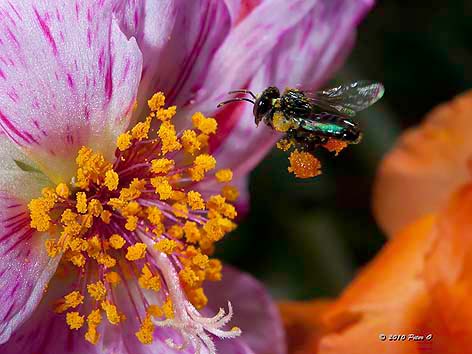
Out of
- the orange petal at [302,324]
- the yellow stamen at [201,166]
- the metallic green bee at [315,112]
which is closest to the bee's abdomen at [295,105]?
the metallic green bee at [315,112]

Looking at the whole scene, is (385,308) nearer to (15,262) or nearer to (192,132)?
(192,132)

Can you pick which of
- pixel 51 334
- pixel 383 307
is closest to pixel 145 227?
pixel 51 334

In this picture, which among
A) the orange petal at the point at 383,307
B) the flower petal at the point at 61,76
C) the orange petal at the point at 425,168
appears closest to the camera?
the flower petal at the point at 61,76

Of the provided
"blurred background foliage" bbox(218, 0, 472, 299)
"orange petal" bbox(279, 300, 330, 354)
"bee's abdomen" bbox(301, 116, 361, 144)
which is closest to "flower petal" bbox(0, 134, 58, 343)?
"bee's abdomen" bbox(301, 116, 361, 144)

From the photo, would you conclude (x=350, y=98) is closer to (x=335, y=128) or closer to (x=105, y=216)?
(x=335, y=128)

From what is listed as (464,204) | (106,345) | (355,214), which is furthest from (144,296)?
(355,214)

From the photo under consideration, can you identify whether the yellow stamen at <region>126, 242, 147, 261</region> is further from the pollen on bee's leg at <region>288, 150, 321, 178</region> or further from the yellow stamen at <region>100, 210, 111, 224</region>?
the pollen on bee's leg at <region>288, 150, 321, 178</region>

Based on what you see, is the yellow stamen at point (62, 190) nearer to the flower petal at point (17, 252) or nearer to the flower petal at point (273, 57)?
the flower petal at point (17, 252)
